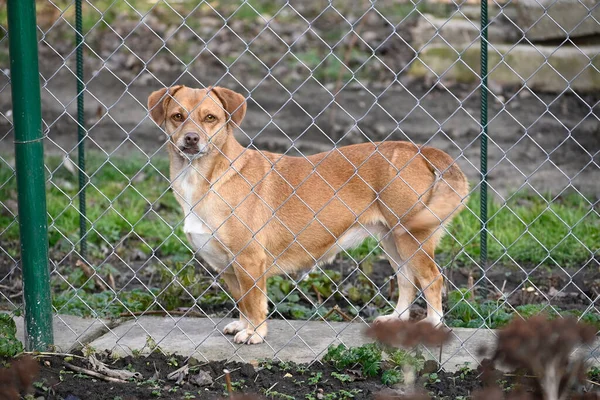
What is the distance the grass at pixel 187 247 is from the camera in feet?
15.3

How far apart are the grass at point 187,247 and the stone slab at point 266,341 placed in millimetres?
140

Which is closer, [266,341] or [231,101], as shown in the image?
[266,341]

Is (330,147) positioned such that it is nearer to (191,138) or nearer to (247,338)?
(191,138)

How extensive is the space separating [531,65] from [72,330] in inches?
254

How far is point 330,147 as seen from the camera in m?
7.93

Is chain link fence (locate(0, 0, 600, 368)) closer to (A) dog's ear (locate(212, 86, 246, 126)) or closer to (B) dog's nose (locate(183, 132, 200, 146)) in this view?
(A) dog's ear (locate(212, 86, 246, 126))

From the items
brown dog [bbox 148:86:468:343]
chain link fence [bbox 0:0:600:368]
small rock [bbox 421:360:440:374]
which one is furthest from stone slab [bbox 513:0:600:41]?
small rock [bbox 421:360:440:374]

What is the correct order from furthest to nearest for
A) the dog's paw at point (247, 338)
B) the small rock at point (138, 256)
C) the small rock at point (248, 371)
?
1. the small rock at point (138, 256)
2. the dog's paw at point (247, 338)
3. the small rock at point (248, 371)

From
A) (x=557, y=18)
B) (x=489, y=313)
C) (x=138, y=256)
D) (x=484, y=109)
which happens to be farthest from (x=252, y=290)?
(x=557, y=18)

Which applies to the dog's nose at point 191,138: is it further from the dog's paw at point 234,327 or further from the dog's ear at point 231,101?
the dog's paw at point 234,327

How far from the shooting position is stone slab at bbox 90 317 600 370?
12.9 feet

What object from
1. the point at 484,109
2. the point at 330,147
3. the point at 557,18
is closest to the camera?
the point at 484,109

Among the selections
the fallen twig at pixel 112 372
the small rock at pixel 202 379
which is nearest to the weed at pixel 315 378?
the small rock at pixel 202 379

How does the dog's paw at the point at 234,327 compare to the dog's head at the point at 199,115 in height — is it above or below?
below
